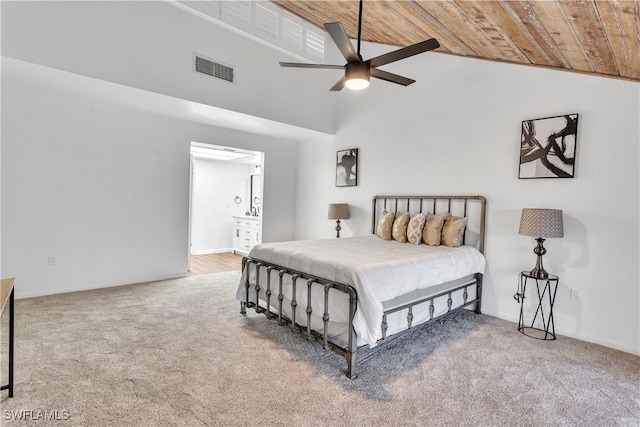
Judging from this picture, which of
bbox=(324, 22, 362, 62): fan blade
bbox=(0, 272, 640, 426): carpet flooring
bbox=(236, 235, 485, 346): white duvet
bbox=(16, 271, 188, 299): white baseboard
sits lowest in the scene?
bbox=(16, 271, 188, 299): white baseboard

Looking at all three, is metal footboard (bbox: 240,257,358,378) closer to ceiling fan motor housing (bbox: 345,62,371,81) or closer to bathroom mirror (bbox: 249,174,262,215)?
ceiling fan motor housing (bbox: 345,62,371,81)

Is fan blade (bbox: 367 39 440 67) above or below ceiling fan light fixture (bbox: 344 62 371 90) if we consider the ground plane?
above

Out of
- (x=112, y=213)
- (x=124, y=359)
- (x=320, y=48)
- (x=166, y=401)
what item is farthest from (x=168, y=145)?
(x=166, y=401)

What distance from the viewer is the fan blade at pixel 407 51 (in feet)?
6.85

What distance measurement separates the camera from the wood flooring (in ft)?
18.5

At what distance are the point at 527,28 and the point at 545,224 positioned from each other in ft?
5.37

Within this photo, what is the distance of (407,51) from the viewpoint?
221cm

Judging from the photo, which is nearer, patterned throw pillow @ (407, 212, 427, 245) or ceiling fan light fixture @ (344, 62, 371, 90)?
ceiling fan light fixture @ (344, 62, 371, 90)

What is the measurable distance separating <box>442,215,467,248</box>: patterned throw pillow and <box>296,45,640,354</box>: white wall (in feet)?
1.16

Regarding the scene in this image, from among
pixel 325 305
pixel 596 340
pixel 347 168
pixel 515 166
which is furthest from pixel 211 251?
pixel 596 340

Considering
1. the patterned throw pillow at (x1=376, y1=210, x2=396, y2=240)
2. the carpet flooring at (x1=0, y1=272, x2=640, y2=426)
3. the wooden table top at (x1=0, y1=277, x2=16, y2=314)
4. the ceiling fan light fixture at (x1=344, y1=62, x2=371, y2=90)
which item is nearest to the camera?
the wooden table top at (x1=0, y1=277, x2=16, y2=314)

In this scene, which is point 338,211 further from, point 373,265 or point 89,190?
point 89,190

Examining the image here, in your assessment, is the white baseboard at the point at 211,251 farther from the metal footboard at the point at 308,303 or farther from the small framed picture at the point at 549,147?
the small framed picture at the point at 549,147

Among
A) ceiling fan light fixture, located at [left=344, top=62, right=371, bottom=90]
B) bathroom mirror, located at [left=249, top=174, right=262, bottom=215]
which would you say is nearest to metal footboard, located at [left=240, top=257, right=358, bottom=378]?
ceiling fan light fixture, located at [left=344, top=62, right=371, bottom=90]
